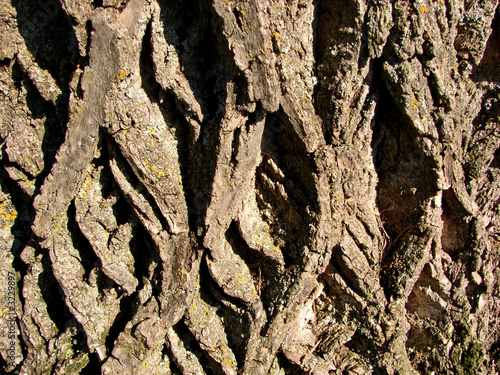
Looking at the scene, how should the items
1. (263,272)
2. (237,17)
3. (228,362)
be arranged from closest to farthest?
(237,17) < (228,362) < (263,272)

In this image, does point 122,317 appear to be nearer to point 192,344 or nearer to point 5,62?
point 192,344

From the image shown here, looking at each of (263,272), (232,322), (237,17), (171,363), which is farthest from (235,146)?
(171,363)

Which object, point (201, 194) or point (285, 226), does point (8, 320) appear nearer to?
point (201, 194)

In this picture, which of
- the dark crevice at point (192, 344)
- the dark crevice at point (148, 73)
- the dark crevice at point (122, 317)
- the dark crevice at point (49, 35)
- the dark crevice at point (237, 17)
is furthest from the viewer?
the dark crevice at point (192, 344)

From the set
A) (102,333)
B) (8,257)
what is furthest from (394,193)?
(8,257)

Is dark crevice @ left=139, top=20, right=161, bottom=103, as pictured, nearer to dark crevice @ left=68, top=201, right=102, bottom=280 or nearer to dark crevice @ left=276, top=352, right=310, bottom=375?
dark crevice @ left=68, top=201, right=102, bottom=280

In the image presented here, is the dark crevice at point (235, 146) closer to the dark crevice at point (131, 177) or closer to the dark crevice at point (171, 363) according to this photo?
the dark crevice at point (131, 177)

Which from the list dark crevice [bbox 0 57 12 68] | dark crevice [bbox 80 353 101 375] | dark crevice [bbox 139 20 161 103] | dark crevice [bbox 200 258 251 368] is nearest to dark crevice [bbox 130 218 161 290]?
dark crevice [bbox 200 258 251 368]

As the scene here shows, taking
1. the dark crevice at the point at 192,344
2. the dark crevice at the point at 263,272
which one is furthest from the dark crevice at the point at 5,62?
the dark crevice at the point at 192,344
